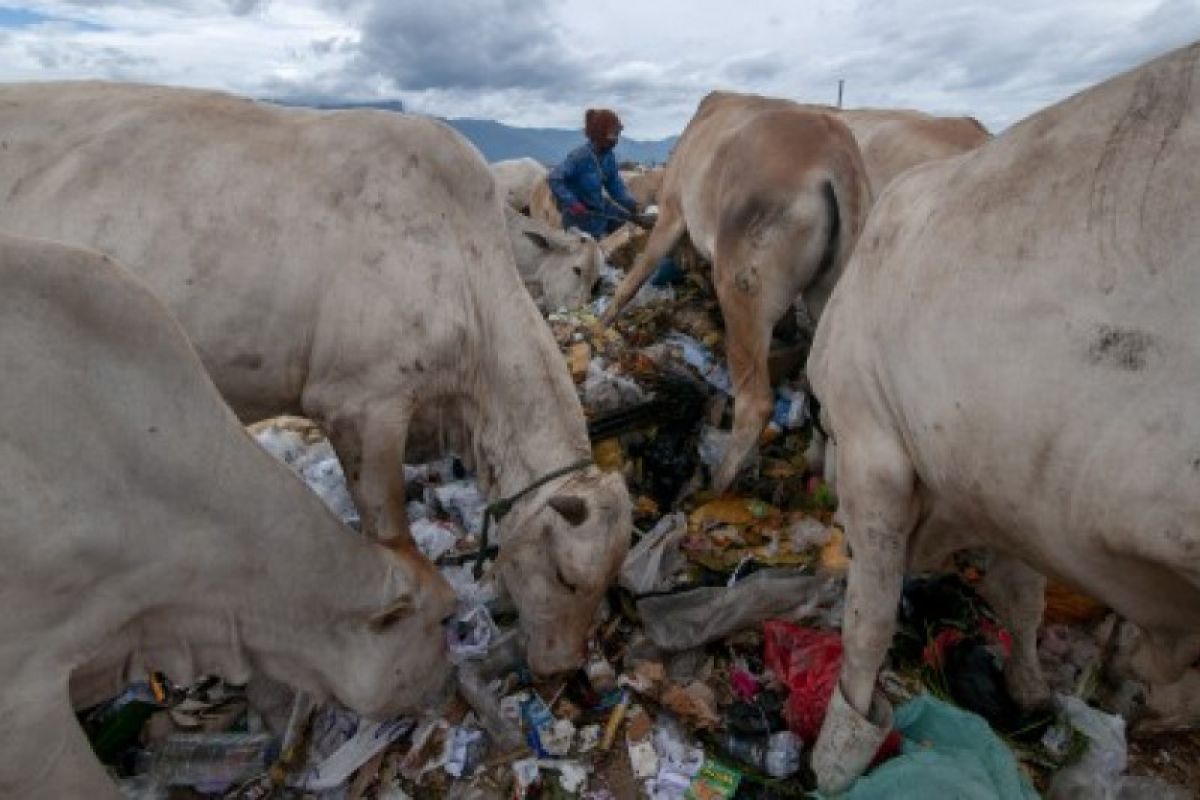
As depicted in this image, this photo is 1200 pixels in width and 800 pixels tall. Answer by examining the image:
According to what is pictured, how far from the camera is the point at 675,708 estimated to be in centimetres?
323

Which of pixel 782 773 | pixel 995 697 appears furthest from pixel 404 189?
pixel 995 697

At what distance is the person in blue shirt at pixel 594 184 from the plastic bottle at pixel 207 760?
6508 mm

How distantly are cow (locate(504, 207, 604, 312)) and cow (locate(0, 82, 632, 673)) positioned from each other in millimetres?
3982

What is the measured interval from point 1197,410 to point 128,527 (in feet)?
7.35

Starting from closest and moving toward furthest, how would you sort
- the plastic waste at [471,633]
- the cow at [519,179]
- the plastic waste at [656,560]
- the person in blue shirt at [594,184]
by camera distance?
1. the plastic waste at [471,633]
2. the plastic waste at [656,560]
3. the person in blue shirt at [594,184]
4. the cow at [519,179]

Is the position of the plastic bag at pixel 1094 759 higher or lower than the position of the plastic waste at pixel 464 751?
higher

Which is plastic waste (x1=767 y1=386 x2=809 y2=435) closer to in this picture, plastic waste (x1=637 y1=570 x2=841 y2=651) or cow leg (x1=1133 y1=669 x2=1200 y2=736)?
plastic waste (x1=637 y1=570 x2=841 y2=651)

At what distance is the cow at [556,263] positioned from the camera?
7.25 metres

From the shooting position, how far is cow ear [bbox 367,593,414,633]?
2.33m

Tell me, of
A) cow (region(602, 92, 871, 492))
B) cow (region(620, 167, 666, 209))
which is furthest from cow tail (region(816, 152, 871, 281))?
cow (region(620, 167, 666, 209))

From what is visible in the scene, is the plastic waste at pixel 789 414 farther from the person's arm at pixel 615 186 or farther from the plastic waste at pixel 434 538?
the person's arm at pixel 615 186

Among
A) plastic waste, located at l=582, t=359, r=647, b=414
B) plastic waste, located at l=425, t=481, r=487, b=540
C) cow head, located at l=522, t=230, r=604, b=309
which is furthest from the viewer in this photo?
cow head, located at l=522, t=230, r=604, b=309

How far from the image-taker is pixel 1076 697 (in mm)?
3250

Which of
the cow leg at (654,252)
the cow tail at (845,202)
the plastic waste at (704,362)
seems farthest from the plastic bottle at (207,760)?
the cow leg at (654,252)
